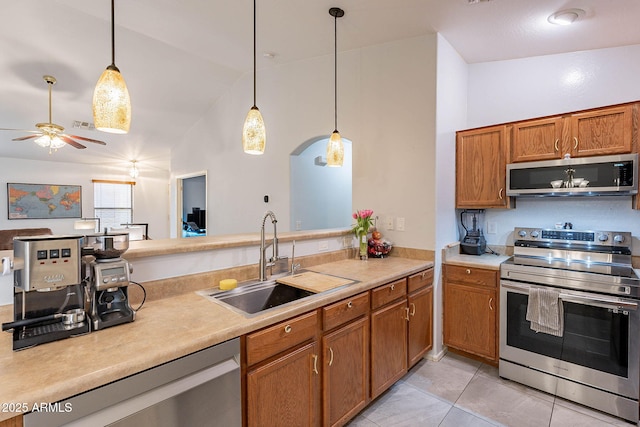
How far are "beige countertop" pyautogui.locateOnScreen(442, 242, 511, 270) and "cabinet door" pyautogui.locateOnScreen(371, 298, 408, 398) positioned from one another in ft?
2.48

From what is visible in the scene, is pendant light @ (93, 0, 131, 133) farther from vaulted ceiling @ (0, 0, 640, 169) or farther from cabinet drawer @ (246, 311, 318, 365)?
vaulted ceiling @ (0, 0, 640, 169)

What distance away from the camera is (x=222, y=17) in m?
2.62

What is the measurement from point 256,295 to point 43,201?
7.08 metres

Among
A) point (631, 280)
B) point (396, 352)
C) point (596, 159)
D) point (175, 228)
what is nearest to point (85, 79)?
point (175, 228)

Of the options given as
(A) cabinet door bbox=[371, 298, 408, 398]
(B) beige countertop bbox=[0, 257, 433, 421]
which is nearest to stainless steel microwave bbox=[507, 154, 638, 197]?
(A) cabinet door bbox=[371, 298, 408, 398]

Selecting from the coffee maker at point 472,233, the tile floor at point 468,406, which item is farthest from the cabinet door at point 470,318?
the coffee maker at point 472,233

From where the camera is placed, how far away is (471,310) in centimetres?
268

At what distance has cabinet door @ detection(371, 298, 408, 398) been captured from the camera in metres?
2.04

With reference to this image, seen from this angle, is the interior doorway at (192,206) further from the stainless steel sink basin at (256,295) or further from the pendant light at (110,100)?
the pendant light at (110,100)

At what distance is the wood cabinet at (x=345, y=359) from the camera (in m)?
1.70

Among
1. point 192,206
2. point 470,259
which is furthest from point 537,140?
point 192,206

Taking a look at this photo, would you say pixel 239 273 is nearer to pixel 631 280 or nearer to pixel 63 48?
pixel 631 280

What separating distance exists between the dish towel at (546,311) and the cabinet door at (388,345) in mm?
940

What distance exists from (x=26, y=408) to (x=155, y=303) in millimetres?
755
